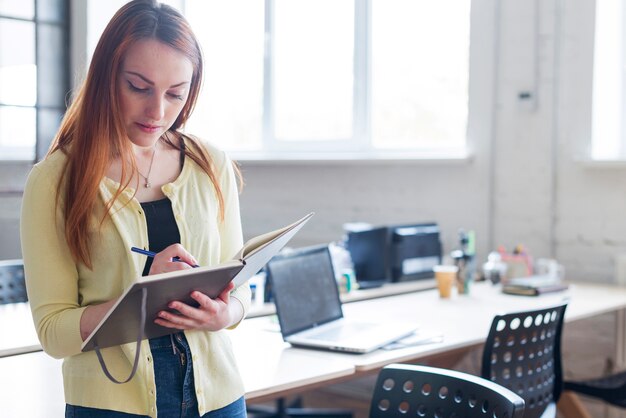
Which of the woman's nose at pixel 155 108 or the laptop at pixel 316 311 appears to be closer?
the woman's nose at pixel 155 108

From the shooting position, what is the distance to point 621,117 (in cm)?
392

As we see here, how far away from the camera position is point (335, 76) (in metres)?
4.97

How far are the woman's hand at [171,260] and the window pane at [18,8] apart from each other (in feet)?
12.7

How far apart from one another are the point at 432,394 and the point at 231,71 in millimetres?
3922

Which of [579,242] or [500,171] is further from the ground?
[500,171]

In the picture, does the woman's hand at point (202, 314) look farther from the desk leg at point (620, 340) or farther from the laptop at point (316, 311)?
the desk leg at point (620, 340)

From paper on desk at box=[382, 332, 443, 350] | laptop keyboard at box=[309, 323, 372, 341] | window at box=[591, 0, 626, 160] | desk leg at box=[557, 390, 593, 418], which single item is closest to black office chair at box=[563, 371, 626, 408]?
desk leg at box=[557, 390, 593, 418]

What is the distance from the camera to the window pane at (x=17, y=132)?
490 cm

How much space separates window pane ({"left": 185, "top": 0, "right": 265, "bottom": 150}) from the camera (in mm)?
5340

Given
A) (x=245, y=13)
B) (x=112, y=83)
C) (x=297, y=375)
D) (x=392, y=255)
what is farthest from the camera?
(x=245, y=13)

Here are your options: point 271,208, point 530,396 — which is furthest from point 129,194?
point 271,208

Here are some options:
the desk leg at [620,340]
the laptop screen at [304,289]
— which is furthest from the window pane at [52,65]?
the desk leg at [620,340]

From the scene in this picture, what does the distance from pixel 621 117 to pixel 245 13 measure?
8.20 ft

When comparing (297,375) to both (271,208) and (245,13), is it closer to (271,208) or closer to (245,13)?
(271,208)
